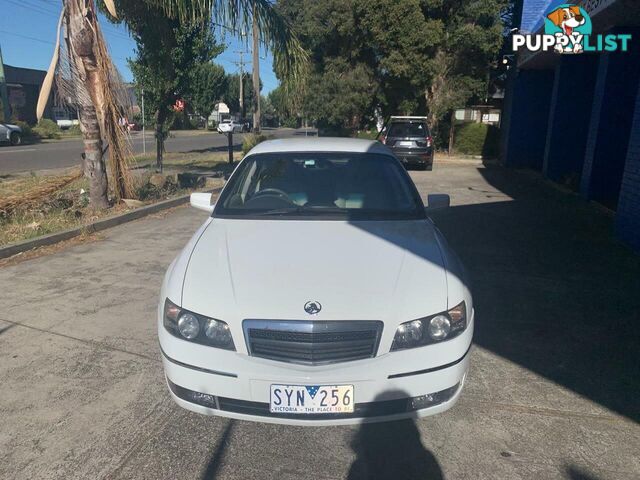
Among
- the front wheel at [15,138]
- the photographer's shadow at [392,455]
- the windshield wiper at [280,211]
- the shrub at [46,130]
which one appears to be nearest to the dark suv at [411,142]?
the windshield wiper at [280,211]

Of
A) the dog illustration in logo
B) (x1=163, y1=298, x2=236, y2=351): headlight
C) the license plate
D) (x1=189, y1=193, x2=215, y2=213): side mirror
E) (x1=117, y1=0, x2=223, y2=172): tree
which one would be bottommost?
the license plate

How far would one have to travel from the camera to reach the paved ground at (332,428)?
2.63 metres

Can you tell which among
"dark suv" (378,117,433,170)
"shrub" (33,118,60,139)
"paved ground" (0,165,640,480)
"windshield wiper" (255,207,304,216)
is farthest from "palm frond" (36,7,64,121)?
"shrub" (33,118,60,139)

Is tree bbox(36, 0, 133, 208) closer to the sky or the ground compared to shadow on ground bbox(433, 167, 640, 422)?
Result: closer to the sky

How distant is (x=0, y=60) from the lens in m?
34.8

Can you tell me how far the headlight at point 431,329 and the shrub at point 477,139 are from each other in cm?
2128

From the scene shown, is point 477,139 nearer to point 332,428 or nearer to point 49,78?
point 49,78

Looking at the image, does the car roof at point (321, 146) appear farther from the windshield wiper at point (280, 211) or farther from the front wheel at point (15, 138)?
the front wheel at point (15, 138)

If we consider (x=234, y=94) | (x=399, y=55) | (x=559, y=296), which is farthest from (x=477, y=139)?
(x=234, y=94)

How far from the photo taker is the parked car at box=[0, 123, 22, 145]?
2547cm

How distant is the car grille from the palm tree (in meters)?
6.34

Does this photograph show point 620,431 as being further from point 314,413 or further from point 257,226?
point 257,226

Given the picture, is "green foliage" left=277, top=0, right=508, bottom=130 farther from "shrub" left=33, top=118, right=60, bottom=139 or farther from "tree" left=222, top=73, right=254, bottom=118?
"tree" left=222, top=73, right=254, bottom=118

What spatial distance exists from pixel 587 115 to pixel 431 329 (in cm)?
1306
